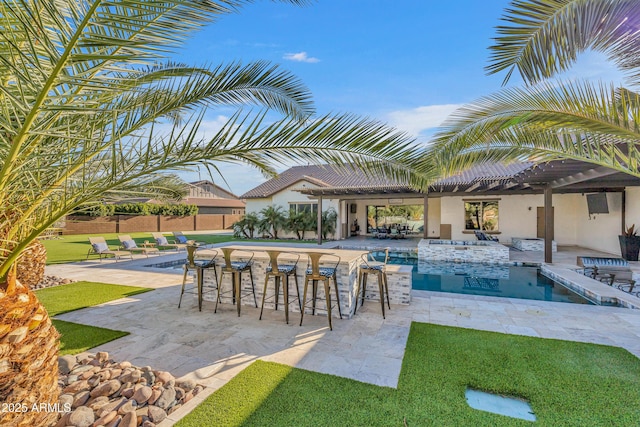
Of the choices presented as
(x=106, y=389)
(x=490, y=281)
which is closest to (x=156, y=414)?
(x=106, y=389)

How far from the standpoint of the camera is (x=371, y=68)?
9.02m

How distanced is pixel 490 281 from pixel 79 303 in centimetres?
1154

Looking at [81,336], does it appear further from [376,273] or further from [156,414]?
[376,273]

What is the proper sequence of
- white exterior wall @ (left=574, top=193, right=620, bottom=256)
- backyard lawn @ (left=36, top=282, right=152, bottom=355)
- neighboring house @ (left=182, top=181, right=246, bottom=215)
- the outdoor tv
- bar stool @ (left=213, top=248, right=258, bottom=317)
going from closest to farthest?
backyard lawn @ (left=36, top=282, right=152, bottom=355)
bar stool @ (left=213, top=248, right=258, bottom=317)
white exterior wall @ (left=574, top=193, right=620, bottom=256)
the outdoor tv
neighboring house @ (left=182, top=181, right=246, bottom=215)

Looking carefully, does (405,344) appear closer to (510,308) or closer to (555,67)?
(510,308)

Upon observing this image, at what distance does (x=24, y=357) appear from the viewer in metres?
2.40

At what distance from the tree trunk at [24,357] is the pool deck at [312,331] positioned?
1087mm

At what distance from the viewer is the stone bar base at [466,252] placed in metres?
13.2

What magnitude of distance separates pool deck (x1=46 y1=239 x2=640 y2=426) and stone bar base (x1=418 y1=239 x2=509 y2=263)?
672 cm

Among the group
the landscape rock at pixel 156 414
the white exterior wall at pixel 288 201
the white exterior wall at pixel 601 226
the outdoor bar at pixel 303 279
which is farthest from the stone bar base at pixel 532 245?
the landscape rock at pixel 156 414

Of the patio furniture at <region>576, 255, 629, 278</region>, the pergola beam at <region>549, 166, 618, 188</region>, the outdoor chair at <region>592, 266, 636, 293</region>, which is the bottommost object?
the outdoor chair at <region>592, 266, 636, 293</region>

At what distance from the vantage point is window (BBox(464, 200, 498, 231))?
18.8m

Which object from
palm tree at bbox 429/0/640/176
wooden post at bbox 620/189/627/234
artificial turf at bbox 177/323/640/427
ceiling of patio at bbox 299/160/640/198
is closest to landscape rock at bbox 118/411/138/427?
artificial turf at bbox 177/323/640/427

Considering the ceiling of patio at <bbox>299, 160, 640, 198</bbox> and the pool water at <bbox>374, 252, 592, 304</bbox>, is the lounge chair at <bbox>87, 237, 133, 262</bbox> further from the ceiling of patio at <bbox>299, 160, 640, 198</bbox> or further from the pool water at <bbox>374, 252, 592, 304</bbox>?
the pool water at <bbox>374, 252, 592, 304</bbox>
